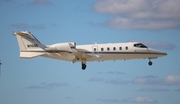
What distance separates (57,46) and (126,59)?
9.60m

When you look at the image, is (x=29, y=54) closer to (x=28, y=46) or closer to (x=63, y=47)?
(x=28, y=46)

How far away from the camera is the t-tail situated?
→ 2122 inches

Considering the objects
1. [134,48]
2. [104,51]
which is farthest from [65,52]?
[134,48]

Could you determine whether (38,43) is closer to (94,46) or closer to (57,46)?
(57,46)

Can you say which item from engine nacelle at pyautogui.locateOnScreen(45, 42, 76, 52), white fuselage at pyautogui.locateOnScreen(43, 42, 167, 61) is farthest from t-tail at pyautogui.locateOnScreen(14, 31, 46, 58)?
white fuselage at pyautogui.locateOnScreen(43, 42, 167, 61)

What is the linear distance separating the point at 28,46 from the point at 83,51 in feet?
26.0

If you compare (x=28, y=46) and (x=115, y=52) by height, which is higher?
(x=28, y=46)

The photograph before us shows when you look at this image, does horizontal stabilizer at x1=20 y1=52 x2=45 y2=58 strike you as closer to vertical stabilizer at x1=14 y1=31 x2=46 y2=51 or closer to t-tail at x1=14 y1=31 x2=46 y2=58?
t-tail at x1=14 y1=31 x2=46 y2=58

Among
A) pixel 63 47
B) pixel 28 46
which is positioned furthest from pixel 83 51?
pixel 28 46

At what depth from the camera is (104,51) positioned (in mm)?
52188

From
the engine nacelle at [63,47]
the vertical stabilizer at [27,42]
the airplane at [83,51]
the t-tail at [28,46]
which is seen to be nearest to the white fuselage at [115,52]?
the airplane at [83,51]

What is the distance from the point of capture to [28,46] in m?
54.3

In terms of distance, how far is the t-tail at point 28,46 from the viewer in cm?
5391

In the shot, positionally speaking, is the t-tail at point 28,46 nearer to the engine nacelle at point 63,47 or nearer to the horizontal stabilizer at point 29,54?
the horizontal stabilizer at point 29,54
